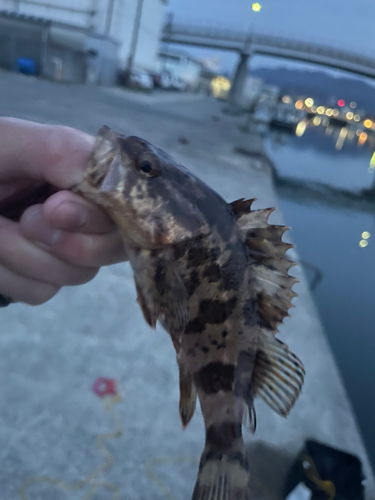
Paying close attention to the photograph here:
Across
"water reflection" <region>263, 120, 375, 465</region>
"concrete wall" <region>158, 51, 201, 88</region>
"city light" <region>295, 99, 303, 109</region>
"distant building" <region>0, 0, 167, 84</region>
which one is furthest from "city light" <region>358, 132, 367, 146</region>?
"concrete wall" <region>158, 51, 201, 88</region>

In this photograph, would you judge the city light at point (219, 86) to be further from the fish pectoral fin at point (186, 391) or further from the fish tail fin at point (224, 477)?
the fish tail fin at point (224, 477)

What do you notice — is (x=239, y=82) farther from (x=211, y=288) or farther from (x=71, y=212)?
(x=71, y=212)

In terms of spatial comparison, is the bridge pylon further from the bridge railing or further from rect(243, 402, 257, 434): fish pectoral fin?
rect(243, 402, 257, 434): fish pectoral fin

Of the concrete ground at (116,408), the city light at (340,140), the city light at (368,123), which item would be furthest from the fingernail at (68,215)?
the city light at (368,123)

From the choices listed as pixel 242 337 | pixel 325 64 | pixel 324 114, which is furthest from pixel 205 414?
pixel 324 114

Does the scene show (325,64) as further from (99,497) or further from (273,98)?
(99,497)

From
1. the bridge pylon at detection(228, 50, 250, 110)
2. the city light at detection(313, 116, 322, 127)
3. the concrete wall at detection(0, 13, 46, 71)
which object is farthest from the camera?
the city light at detection(313, 116, 322, 127)

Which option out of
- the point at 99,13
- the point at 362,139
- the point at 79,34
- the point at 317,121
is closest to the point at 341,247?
the point at 79,34
